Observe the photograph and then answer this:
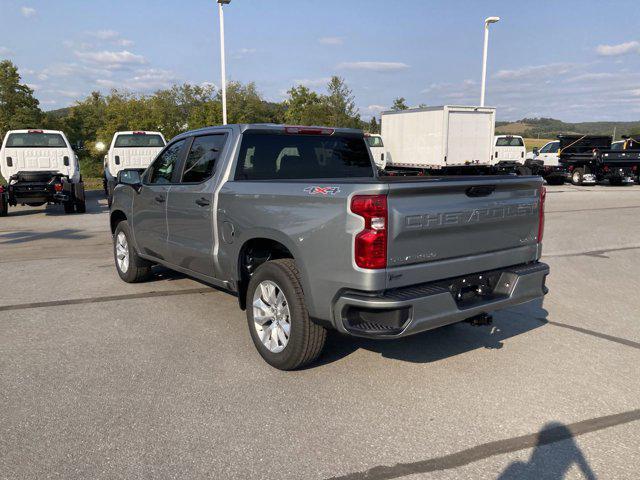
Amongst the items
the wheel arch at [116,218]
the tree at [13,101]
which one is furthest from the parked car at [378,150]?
the tree at [13,101]

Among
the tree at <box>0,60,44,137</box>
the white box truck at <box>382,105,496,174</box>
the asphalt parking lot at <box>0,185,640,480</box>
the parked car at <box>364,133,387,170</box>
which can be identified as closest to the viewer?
the asphalt parking lot at <box>0,185,640,480</box>

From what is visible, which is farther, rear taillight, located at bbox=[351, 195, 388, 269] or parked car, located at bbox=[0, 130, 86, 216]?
parked car, located at bbox=[0, 130, 86, 216]

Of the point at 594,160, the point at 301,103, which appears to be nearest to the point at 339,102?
the point at 301,103

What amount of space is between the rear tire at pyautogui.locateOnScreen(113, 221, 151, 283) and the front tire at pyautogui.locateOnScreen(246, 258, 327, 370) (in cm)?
277

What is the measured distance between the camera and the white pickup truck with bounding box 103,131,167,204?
17609mm

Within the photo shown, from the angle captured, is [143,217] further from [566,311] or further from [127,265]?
[566,311]

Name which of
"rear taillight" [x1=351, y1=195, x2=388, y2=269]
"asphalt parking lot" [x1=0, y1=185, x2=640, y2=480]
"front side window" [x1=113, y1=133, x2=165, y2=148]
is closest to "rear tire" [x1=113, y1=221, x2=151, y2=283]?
"asphalt parking lot" [x1=0, y1=185, x2=640, y2=480]

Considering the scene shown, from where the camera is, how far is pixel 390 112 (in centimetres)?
2538

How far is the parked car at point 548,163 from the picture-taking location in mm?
25734

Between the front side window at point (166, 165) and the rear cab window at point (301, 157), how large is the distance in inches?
47.1

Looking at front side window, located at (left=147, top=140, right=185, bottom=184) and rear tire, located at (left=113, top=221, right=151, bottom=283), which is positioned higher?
front side window, located at (left=147, top=140, right=185, bottom=184)

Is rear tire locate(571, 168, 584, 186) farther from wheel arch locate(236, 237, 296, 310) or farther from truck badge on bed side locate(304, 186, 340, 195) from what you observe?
truck badge on bed side locate(304, 186, 340, 195)

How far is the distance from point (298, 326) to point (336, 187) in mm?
1050

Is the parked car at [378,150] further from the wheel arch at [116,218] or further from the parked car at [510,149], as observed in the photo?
the wheel arch at [116,218]
